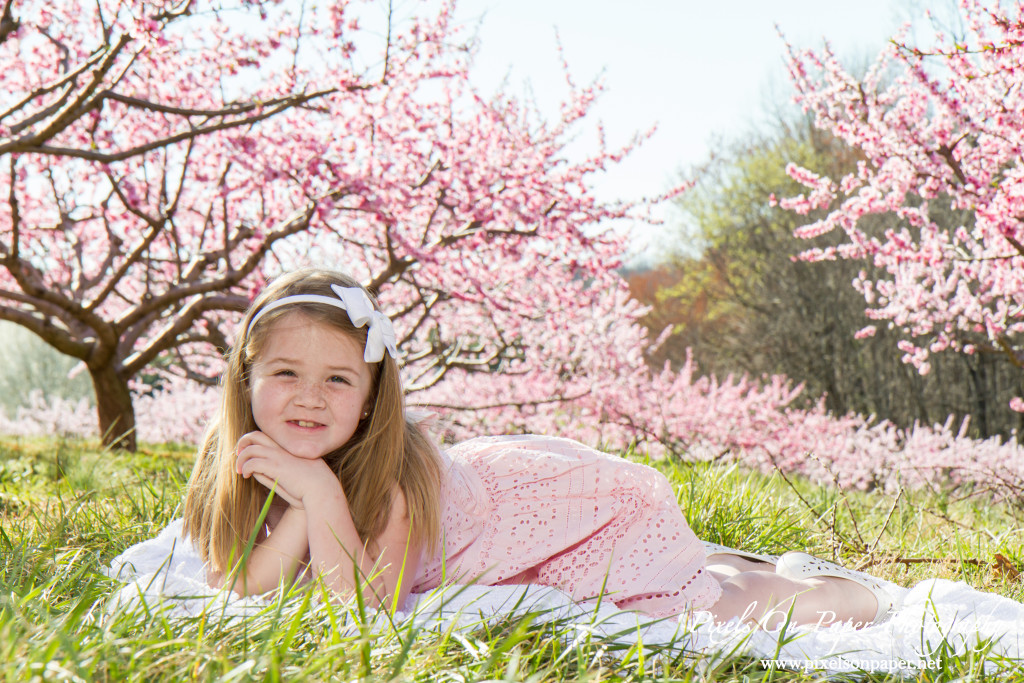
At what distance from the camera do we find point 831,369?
11.9 m

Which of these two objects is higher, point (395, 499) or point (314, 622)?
point (395, 499)

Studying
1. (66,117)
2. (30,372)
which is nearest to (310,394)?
(66,117)

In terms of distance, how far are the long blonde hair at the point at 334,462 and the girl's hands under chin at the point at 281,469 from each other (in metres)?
0.10

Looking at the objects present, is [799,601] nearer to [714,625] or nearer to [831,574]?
[831,574]

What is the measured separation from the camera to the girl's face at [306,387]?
5.94 feet

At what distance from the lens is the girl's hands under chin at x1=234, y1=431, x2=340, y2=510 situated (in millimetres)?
1764

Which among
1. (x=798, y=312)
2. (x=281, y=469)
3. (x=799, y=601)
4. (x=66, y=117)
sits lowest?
(x=799, y=601)

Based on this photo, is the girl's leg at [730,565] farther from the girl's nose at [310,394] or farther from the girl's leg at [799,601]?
the girl's nose at [310,394]

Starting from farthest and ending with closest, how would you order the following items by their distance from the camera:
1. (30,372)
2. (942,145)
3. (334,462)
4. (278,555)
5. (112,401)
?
(30,372), (112,401), (942,145), (334,462), (278,555)

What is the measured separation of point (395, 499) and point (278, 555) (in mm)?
297

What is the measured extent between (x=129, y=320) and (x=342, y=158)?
5.84ft

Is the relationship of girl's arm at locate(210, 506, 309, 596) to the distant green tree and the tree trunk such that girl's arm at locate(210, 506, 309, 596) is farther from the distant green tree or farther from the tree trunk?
the distant green tree

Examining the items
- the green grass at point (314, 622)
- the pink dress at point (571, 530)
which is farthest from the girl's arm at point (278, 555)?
the pink dress at point (571, 530)

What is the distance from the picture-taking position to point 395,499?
1.86 metres
